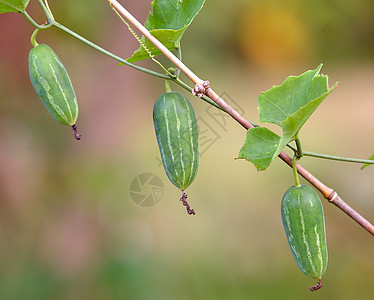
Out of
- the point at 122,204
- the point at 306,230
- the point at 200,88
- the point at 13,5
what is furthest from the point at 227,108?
the point at 122,204

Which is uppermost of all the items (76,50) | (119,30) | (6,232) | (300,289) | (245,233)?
(119,30)

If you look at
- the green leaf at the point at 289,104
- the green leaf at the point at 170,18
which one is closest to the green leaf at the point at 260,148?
the green leaf at the point at 289,104

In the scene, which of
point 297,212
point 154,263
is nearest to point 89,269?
point 154,263

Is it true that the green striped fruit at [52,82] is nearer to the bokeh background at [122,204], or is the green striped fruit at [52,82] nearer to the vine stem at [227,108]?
the vine stem at [227,108]

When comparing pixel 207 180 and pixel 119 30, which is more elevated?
pixel 119 30

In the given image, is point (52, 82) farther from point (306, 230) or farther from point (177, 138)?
point (306, 230)

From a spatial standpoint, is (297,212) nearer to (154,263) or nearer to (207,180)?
(154,263)

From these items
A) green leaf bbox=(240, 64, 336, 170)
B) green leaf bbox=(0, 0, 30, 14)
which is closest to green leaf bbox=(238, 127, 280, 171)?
green leaf bbox=(240, 64, 336, 170)

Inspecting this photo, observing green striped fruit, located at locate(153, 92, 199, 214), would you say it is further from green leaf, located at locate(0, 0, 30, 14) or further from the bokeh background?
the bokeh background
